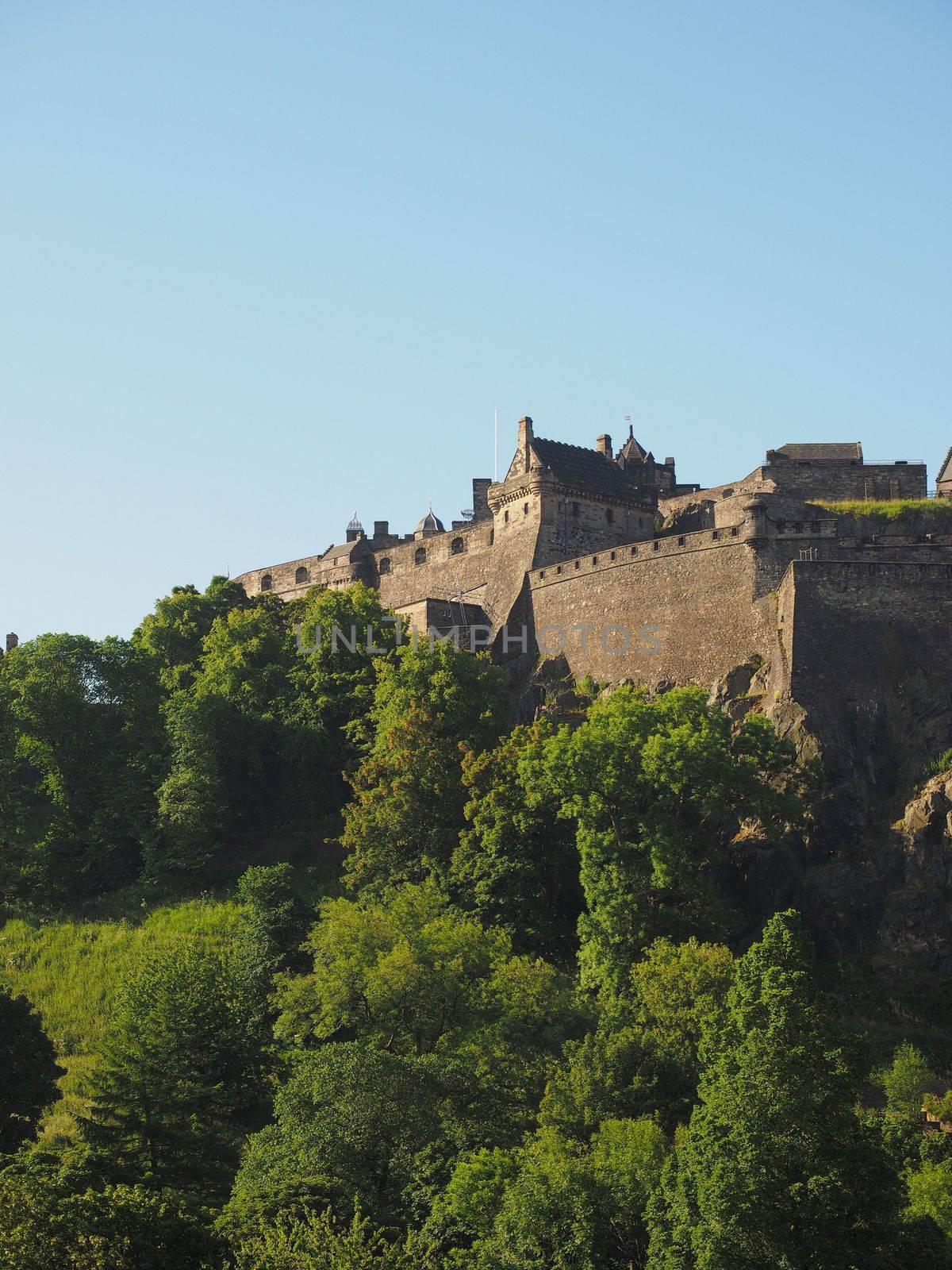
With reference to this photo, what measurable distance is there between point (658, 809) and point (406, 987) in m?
9.00

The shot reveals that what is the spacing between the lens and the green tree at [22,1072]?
4616 cm

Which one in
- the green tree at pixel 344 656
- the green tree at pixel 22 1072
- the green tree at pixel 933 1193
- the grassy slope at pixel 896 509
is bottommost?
the green tree at pixel 933 1193

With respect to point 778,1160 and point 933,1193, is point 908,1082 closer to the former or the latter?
point 933,1193

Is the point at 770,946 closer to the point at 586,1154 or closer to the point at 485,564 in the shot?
the point at 586,1154

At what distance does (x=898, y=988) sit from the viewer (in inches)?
2021

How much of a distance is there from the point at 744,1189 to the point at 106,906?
3442 centimetres

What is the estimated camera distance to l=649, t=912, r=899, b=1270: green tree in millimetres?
35656

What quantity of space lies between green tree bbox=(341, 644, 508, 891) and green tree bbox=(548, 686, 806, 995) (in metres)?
5.22

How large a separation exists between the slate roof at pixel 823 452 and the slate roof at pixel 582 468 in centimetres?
720

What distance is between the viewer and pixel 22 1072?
48156 mm

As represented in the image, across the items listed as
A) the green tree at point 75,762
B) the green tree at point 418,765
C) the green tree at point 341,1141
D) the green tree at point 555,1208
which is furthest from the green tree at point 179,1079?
the green tree at point 75,762

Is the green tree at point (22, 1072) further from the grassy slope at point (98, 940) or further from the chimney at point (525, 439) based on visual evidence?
the chimney at point (525, 439)

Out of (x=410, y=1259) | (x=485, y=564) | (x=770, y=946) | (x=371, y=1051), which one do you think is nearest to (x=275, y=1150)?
(x=371, y=1051)

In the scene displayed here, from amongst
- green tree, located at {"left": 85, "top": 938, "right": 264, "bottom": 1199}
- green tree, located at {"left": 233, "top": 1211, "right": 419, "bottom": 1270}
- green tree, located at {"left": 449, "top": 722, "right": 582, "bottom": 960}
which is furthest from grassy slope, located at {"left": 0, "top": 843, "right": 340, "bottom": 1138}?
green tree, located at {"left": 233, "top": 1211, "right": 419, "bottom": 1270}
